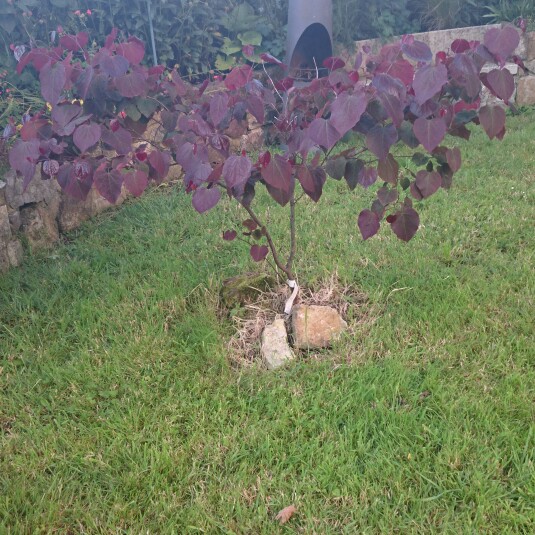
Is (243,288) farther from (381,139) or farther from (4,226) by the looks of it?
(4,226)

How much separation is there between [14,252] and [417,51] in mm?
2668

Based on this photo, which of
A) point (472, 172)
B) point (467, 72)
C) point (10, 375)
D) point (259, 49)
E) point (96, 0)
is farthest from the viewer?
point (259, 49)

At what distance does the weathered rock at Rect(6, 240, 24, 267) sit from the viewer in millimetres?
3404

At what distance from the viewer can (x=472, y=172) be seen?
4348 mm

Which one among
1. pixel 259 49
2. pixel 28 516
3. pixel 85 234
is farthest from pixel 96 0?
pixel 28 516

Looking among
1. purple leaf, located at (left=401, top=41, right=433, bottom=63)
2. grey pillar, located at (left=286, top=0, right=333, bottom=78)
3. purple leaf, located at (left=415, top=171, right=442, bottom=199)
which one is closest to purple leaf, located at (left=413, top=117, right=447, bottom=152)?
purple leaf, located at (left=401, top=41, right=433, bottom=63)

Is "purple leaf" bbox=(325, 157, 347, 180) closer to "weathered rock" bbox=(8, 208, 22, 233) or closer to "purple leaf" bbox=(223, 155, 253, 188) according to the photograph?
"purple leaf" bbox=(223, 155, 253, 188)

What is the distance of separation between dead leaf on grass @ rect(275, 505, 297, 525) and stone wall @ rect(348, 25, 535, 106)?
5.36m

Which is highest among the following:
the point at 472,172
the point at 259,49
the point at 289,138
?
the point at 289,138

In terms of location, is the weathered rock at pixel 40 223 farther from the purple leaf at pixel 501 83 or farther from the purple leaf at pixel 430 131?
the purple leaf at pixel 501 83

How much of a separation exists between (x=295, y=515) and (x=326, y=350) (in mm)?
855

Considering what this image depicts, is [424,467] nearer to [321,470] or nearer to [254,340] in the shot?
[321,470]

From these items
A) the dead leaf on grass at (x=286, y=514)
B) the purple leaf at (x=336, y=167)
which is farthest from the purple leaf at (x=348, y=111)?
the dead leaf on grass at (x=286, y=514)

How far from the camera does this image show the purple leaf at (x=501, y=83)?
1.71 m
